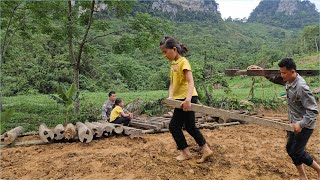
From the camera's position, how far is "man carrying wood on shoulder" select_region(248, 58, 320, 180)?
3449 millimetres

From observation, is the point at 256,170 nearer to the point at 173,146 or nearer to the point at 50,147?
the point at 173,146

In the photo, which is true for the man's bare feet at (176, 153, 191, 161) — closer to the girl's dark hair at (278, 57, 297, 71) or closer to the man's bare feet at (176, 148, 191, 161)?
the man's bare feet at (176, 148, 191, 161)

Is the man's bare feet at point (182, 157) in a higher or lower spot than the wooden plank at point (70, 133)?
lower

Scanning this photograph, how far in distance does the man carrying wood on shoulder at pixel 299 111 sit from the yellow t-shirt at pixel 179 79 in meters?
1.15

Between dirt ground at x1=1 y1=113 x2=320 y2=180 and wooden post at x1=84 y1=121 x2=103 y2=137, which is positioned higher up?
wooden post at x1=84 y1=121 x2=103 y2=137

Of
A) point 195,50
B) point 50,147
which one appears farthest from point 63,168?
point 195,50

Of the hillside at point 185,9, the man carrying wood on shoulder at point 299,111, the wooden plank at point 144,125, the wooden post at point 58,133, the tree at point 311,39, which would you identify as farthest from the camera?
the hillside at point 185,9

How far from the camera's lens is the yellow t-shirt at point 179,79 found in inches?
164

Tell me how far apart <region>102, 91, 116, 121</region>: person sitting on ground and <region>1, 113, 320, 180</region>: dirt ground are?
1552 mm

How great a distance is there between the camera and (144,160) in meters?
4.41

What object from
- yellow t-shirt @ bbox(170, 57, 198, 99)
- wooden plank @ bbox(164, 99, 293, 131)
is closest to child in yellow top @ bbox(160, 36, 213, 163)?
yellow t-shirt @ bbox(170, 57, 198, 99)

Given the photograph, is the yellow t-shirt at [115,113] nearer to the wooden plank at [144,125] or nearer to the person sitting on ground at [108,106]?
the wooden plank at [144,125]

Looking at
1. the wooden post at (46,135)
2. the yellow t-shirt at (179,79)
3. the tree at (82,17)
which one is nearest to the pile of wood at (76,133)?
the wooden post at (46,135)

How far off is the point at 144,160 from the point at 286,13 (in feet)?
492
